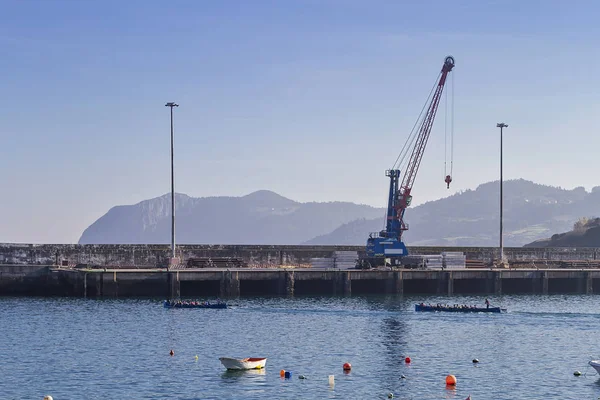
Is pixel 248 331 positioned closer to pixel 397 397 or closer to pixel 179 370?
pixel 179 370

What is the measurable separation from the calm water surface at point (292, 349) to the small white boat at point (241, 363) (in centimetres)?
65

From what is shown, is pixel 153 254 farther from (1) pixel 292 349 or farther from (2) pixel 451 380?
(2) pixel 451 380

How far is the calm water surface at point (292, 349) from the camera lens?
54375mm

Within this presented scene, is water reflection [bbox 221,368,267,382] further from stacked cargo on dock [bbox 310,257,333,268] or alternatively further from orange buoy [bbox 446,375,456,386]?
stacked cargo on dock [bbox 310,257,333,268]

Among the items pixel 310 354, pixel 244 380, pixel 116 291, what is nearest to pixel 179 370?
pixel 244 380

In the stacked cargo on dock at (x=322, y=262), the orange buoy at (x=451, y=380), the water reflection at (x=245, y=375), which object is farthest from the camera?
the stacked cargo on dock at (x=322, y=262)

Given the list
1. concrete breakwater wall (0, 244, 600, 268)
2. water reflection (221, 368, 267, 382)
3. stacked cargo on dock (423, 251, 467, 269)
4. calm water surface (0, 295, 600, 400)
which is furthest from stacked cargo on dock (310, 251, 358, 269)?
water reflection (221, 368, 267, 382)

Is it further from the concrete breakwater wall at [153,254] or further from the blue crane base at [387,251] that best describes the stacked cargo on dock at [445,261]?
the concrete breakwater wall at [153,254]

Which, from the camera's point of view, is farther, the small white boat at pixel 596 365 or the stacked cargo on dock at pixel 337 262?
the stacked cargo on dock at pixel 337 262

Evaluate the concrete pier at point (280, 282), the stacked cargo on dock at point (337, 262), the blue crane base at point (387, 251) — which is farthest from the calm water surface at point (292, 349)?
the blue crane base at point (387, 251)

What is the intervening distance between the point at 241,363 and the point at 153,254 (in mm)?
61167

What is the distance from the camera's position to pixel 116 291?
100438mm

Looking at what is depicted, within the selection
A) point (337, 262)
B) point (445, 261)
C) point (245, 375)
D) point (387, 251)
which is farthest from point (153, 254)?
point (245, 375)

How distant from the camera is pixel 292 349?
2685 inches
